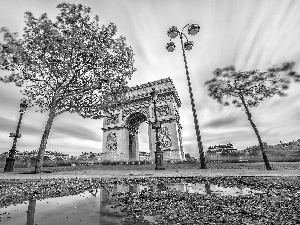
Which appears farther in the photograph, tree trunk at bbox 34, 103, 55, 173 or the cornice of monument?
the cornice of monument

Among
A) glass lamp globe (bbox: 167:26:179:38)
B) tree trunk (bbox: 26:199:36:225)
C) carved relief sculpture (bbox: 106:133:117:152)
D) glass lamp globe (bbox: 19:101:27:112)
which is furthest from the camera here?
carved relief sculpture (bbox: 106:133:117:152)

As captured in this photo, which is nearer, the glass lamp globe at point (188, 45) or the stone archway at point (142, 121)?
the glass lamp globe at point (188, 45)

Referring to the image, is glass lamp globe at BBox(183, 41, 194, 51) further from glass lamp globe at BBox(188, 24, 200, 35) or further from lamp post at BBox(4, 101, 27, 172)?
lamp post at BBox(4, 101, 27, 172)

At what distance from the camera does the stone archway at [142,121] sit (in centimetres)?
2678

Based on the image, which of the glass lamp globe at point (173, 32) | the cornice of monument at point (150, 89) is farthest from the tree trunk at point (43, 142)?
the cornice of monument at point (150, 89)

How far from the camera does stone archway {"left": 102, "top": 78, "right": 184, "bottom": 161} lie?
26.8 metres

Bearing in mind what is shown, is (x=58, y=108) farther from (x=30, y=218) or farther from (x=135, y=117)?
(x=135, y=117)

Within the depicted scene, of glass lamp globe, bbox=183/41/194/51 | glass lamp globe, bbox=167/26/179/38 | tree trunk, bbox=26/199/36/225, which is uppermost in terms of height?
glass lamp globe, bbox=167/26/179/38

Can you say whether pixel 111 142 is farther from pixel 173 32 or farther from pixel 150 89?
pixel 173 32

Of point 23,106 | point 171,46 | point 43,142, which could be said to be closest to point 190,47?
point 171,46

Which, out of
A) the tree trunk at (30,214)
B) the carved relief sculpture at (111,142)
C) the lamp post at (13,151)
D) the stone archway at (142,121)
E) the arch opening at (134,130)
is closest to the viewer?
the tree trunk at (30,214)

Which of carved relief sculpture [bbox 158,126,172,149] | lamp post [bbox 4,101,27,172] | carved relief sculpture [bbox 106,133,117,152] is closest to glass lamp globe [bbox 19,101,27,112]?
lamp post [bbox 4,101,27,172]

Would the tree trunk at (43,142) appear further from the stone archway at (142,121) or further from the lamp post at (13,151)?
the stone archway at (142,121)

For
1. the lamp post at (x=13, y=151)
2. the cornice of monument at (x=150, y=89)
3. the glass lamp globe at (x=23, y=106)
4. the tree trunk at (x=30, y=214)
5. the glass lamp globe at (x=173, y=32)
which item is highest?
the cornice of monument at (x=150, y=89)
